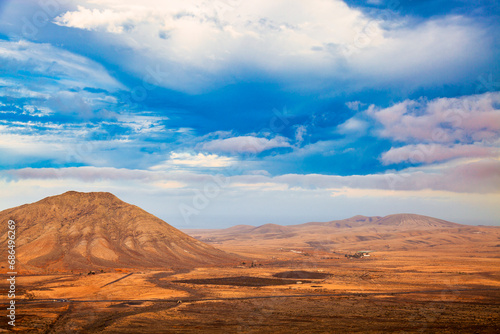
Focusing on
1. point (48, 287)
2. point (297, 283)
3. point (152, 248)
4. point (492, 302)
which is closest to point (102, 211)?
point (152, 248)

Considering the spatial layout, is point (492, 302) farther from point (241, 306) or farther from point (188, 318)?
point (188, 318)

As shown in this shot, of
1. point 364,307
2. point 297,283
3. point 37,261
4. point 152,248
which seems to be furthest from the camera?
point 152,248

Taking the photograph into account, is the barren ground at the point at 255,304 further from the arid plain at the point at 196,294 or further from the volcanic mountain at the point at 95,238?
the volcanic mountain at the point at 95,238
